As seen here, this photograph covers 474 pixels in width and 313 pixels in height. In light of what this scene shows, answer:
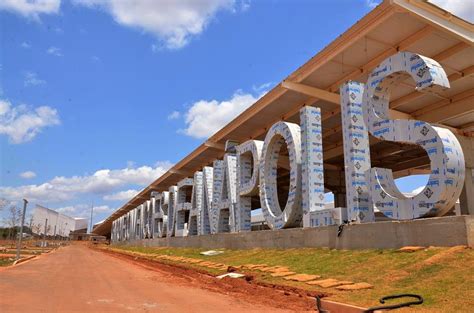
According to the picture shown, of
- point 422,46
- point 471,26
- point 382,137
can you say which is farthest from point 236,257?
point 471,26

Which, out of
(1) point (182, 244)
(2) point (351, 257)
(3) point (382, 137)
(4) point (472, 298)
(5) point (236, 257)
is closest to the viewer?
(4) point (472, 298)

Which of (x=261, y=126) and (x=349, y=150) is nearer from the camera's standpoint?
(x=349, y=150)

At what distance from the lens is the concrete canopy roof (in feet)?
50.4

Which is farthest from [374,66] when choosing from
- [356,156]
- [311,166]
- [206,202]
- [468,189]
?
[206,202]

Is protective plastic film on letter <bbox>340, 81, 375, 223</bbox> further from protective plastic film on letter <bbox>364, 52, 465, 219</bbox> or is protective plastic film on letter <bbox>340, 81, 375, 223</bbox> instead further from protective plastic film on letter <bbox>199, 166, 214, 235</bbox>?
protective plastic film on letter <bbox>199, 166, 214, 235</bbox>

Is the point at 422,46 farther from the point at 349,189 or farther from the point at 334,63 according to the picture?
the point at 349,189

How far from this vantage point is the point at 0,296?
35.2 ft

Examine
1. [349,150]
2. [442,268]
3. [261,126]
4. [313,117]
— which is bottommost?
[442,268]

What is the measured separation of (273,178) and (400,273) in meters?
12.7

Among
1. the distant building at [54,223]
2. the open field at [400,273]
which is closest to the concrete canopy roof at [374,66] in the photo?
the open field at [400,273]

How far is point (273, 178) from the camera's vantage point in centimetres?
2280

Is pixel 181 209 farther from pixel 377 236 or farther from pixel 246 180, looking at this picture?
pixel 377 236

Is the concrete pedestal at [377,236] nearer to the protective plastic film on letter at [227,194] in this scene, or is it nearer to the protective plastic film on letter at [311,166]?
the protective plastic film on letter at [311,166]

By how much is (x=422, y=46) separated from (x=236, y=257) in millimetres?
12935
